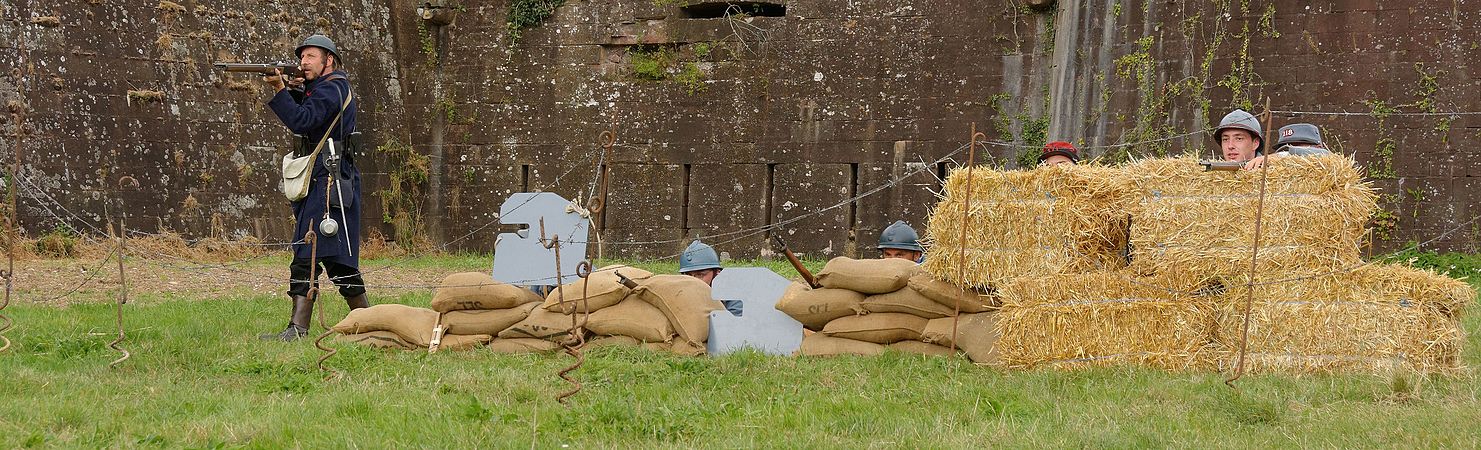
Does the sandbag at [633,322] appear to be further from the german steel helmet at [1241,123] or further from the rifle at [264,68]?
the german steel helmet at [1241,123]

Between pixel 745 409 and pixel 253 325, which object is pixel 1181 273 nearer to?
pixel 745 409

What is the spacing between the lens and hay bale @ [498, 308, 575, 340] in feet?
20.3

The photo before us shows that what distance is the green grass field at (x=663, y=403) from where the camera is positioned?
13.6 ft

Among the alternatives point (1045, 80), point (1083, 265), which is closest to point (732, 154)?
point (1045, 80)

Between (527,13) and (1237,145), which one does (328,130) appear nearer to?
(1237,145)

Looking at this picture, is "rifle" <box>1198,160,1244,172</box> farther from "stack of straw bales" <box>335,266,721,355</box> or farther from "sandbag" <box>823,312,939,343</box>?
"stack of straw bales" <box>335,266,721,355</box>

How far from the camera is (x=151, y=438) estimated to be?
4168 millimetres

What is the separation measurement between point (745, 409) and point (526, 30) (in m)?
9.54

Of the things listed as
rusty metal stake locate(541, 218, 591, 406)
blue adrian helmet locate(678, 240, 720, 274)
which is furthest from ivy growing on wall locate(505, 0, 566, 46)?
rusty metal stake locate(541, 218, 591, 406)

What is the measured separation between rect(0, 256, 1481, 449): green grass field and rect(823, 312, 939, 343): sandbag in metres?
0.24

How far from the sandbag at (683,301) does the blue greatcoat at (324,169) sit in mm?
1604

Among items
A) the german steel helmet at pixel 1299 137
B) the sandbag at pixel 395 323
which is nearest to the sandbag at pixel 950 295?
the german steel helmet at pixel 1299 137

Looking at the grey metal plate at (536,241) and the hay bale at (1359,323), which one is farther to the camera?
the grey metal plate at (536,241)

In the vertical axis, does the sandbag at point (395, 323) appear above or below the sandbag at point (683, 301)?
below
